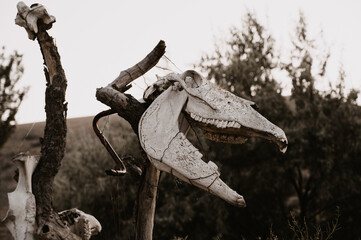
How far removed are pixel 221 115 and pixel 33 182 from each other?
1334 mm

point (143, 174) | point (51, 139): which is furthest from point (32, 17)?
point (143, 174)

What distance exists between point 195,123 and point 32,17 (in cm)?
134

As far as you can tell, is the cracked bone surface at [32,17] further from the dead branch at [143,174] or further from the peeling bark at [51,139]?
the dead branch at [143,174]

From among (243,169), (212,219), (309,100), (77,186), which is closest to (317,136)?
(309,100)

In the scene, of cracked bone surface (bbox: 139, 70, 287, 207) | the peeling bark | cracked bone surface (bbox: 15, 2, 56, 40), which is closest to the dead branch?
cracked bone surface (bbox: 139, 70, 287, 207)

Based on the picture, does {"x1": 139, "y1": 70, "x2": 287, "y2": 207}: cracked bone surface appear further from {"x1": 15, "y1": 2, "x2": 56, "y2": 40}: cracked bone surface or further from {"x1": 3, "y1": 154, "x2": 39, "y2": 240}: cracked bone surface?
{"x1": 15, "y1": 2, "x2": 56, "y2": 40}: cracked bone surface

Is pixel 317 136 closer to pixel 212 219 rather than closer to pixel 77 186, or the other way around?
pixel 212 219

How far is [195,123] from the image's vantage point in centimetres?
270

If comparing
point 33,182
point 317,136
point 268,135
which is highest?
point 268,135

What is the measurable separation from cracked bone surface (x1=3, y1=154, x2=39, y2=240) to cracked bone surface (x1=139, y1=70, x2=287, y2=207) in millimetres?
823

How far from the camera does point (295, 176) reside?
40.2 ft

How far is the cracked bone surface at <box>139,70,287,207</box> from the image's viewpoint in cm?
244

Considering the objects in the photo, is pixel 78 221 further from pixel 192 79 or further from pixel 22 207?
pixel 192 79

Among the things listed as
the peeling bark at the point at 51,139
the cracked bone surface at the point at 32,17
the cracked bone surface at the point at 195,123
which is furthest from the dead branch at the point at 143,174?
the cracked bone surface at the point at 32,17
